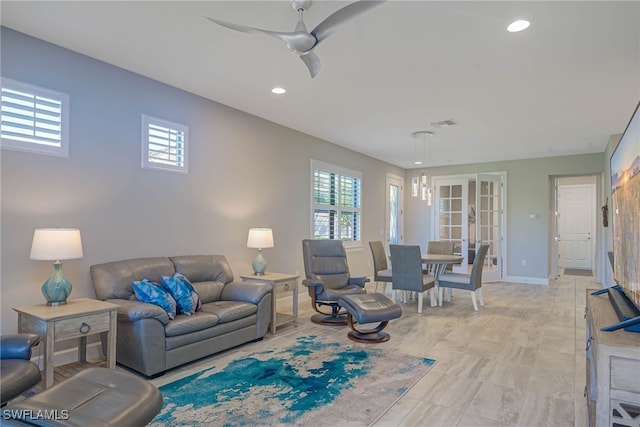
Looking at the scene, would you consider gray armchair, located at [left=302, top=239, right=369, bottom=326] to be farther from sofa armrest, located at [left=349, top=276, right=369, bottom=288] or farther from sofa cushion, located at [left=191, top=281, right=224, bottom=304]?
sofa cushion, located at [left=191, top=281, right=224, bottom=304]

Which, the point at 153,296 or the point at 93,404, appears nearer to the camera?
the point at 93,404

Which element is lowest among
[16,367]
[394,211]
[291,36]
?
[16,367]

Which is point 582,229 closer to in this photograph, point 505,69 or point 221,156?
point 505,69

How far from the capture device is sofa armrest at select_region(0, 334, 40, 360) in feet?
6.59

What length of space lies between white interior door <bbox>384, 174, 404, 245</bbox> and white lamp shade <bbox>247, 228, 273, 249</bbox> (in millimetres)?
4342

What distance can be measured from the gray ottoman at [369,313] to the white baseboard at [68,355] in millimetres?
2312

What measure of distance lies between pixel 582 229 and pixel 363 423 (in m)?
10.4

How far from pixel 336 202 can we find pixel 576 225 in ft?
25.0

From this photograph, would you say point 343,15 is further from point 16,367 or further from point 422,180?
point 422,180

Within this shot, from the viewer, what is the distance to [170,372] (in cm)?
296

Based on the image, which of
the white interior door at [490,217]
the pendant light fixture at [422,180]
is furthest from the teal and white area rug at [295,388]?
the white interior door at [490,217]

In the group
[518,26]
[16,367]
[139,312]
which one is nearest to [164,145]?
[139,312]

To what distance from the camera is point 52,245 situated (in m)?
2.62

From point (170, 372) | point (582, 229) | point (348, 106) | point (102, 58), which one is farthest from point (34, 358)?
point (582, 229)
